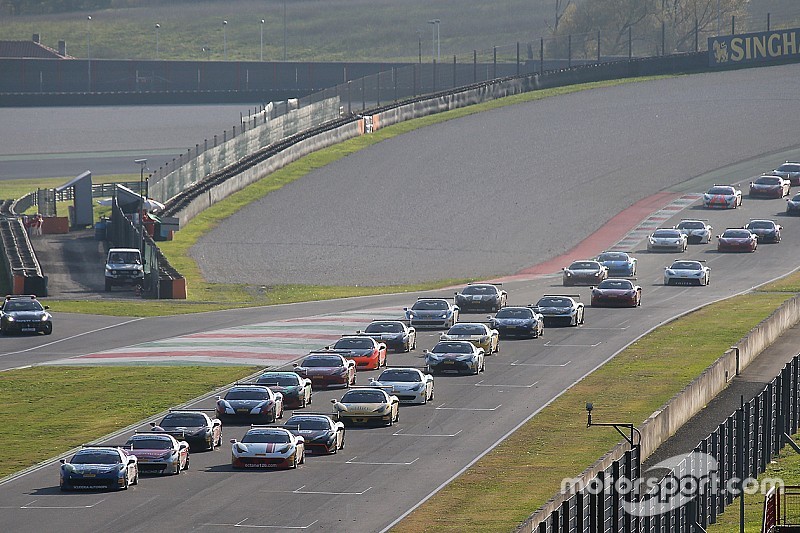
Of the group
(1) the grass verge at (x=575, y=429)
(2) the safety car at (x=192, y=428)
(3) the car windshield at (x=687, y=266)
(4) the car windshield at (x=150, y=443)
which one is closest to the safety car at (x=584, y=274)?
(3) the car windshield at (x=687, y=266)

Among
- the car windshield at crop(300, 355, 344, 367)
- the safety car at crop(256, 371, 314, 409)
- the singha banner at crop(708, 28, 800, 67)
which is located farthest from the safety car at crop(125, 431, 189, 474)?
the singha banner at crop(708, 28, 800, 67)

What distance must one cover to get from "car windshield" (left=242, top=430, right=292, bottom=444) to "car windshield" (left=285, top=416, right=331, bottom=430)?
74.9 inches

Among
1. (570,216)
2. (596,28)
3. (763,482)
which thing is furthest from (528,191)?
(596,28)

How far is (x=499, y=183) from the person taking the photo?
105 meters

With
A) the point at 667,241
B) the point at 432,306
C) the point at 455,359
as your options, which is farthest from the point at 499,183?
the point at 455,359

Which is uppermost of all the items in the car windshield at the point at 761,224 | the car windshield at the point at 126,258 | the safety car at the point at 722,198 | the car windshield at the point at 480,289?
the safety car at the point at 722,198

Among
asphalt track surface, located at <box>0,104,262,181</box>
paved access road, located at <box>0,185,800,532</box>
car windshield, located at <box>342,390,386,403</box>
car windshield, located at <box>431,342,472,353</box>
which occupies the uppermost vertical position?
asphalt track surface, located at <box>0,104,262,181</box>

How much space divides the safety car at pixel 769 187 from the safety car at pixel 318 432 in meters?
68.0

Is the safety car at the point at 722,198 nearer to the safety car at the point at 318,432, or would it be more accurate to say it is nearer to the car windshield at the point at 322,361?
the car windshield at the point at 322,361

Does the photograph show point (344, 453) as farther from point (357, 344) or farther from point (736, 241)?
point (736, 241)

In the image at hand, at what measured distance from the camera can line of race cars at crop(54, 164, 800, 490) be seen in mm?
36906

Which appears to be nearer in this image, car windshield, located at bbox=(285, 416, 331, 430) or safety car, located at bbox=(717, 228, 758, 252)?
car windshield, located at bbox=(285, 416, 331, 430)

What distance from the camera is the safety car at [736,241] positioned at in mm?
85875

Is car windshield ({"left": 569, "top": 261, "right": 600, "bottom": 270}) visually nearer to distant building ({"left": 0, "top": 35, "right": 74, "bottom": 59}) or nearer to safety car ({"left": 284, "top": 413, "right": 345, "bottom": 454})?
safety car ({"left": 284, "top": 413, "right": 345, "bottom": 454})
